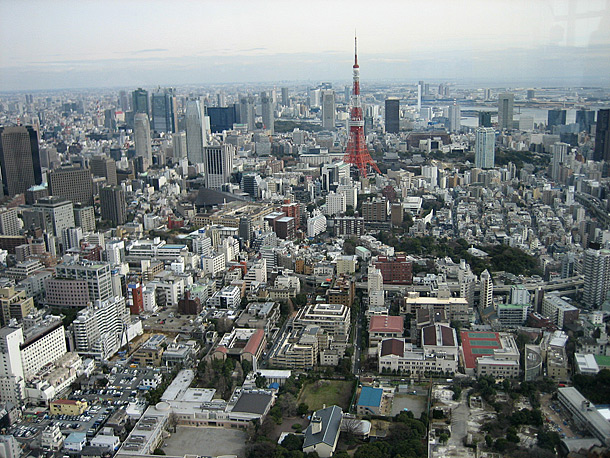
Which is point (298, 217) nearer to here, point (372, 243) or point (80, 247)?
point (372, 243)

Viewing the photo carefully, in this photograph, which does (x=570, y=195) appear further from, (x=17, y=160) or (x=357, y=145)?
(x=17, y=160)

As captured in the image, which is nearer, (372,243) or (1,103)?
(372,243)

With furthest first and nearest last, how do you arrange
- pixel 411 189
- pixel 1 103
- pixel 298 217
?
1. pixel 411 189
2. pixel 298 217
3. pixel 1 103

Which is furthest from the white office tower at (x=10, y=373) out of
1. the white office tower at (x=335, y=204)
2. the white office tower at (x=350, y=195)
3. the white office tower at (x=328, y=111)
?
the white office tower at (x=328, y=111)

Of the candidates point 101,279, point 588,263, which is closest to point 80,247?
point 101,279

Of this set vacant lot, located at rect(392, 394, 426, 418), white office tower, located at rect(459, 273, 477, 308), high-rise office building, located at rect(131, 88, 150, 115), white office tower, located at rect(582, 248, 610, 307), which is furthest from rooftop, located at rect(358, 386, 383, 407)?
high-rise office building, located at rect(131, 88, 150, 115)

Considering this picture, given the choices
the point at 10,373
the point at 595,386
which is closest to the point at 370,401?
the point at 595,386

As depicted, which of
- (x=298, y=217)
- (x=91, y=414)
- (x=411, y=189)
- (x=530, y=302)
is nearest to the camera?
(x=91, y=414)
